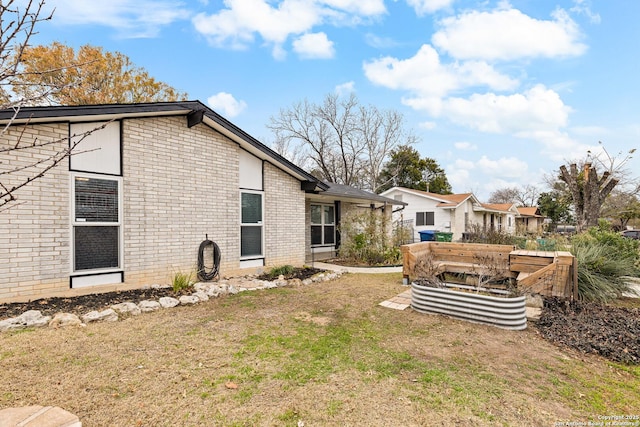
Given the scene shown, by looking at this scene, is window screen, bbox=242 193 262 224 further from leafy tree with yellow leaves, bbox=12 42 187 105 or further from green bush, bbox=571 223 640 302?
leafy tree with yellow leaves, bbox=12 42 187 105

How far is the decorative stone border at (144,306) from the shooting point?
14.6 feet

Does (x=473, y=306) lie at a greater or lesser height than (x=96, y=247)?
lesser

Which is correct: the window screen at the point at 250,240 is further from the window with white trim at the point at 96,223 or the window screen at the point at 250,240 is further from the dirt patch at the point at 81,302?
the window with white trim at the point at 96,223

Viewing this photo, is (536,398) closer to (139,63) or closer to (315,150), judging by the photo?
(139,63)

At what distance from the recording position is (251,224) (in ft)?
28.9

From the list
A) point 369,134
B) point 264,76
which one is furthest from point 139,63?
point 369,134

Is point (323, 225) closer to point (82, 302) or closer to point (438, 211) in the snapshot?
point (82, 302)

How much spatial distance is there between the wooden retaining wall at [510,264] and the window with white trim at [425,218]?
55.2 ft

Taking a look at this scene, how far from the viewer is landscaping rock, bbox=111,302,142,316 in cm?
514

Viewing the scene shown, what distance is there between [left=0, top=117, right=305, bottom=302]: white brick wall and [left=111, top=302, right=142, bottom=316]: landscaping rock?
1.27 metres

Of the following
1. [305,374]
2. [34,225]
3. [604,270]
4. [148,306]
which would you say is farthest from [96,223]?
[604,270]

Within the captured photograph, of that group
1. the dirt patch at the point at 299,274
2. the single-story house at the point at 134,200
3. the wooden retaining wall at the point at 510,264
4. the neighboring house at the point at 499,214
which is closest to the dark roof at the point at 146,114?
the single-story house at the point at 134,200

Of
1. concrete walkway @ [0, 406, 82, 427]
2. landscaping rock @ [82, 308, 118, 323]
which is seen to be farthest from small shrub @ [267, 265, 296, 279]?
concrete walkway @ [0, 406, 82, 427]

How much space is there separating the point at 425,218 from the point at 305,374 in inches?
906
